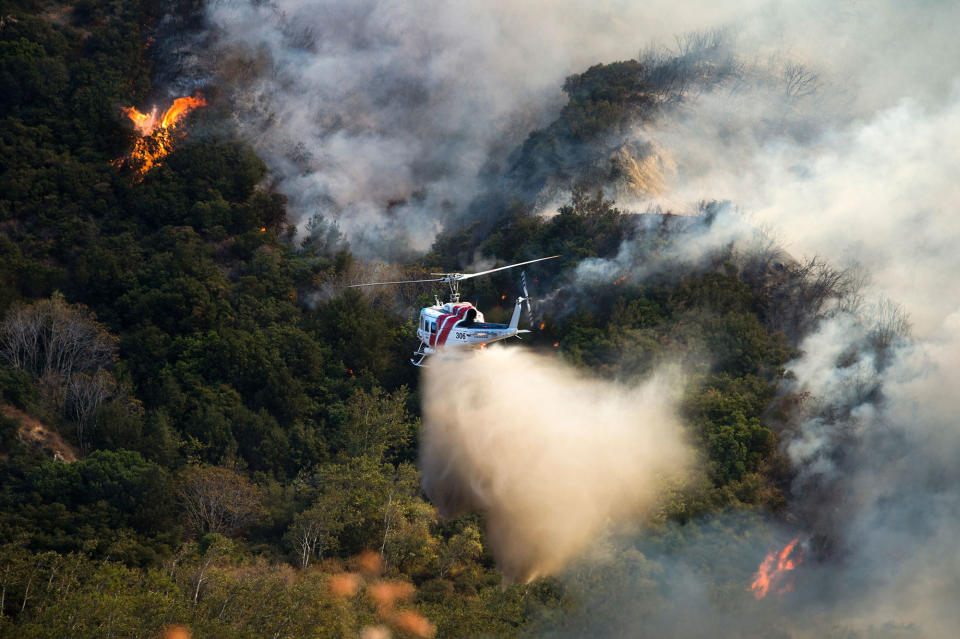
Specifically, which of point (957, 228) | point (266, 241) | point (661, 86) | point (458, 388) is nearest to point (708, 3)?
point (661, 86)

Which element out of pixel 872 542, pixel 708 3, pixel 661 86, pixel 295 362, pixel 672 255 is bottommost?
pixel 872 542

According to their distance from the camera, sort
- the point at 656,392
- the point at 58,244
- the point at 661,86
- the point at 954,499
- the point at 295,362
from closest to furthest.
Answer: the point at 954,499 → the point at 656,392 → the point at 295,362 → the point at 58,244 → the point at 661,86

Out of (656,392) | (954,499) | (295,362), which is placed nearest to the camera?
(954,499)

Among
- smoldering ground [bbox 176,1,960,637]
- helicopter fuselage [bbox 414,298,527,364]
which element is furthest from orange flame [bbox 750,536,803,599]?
helicopter fuselage [bbox 414,298,527,364]

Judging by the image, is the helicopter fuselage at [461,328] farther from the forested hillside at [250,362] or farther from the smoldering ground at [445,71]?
the smoldering ground at [445,71]

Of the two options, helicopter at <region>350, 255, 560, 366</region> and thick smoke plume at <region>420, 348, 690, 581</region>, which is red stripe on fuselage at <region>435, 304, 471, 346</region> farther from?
thick smoke plume at <region>420, 348, 690, 581</region>

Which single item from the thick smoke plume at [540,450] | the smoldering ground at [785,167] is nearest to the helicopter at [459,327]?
the thick smoke plume at [540,450]

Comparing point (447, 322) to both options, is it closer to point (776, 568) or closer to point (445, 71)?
point (776, 568)

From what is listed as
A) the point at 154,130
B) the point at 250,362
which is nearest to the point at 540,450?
the point at 250,362

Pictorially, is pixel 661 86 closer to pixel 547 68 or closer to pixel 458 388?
pixel 547 68
